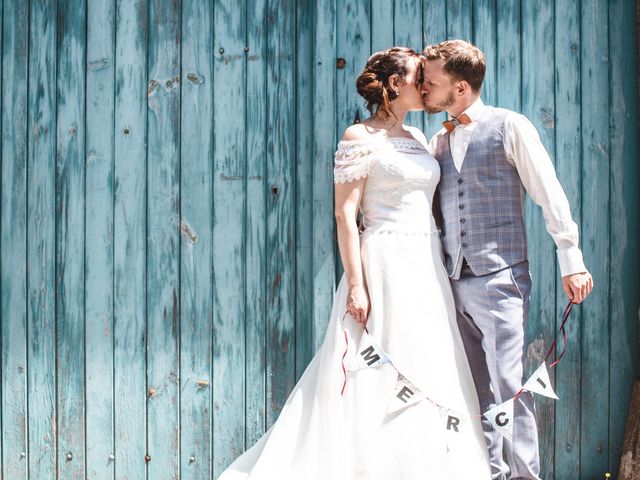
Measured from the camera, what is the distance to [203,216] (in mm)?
2867

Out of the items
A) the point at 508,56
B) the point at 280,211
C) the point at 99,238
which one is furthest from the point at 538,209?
the point at 99,238

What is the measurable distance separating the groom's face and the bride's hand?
77 cm

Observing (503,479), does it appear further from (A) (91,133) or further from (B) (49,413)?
(A) (91,133)

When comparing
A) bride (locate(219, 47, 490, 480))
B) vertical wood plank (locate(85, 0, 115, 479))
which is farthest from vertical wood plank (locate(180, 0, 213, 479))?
bride (locate(219, 47, 490, 480))

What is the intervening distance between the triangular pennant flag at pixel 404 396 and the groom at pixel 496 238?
11.3 inches

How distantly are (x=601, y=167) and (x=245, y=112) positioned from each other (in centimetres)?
160

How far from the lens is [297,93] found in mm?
2861

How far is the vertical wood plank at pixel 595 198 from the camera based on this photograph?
2.84 meters

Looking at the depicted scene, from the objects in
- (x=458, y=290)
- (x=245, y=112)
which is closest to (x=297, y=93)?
(x=245, y=112)

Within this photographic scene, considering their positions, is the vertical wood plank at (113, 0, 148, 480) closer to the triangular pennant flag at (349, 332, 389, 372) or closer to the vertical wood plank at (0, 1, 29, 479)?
the vertical wood plank at (0, 1, 29, 479)

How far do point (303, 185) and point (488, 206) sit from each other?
87cm

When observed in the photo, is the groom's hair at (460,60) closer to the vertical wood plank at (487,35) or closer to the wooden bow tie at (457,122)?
the wooden bow tie at (457,122)

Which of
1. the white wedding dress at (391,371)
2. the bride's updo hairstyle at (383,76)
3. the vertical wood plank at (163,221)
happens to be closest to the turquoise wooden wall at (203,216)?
the vertical wood plank at (163,221)

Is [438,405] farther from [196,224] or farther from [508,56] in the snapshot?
[508,56]
